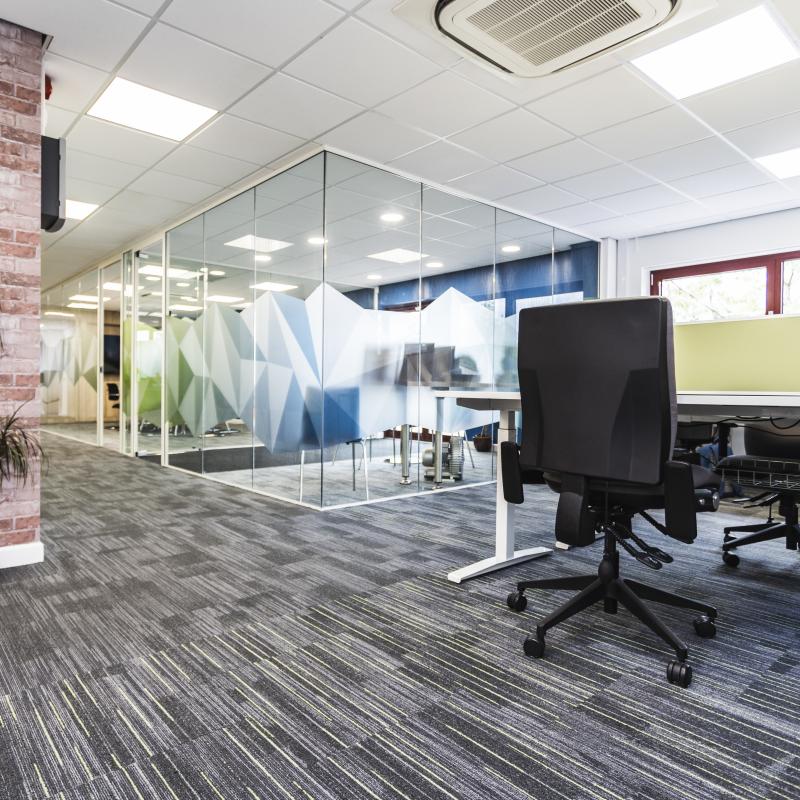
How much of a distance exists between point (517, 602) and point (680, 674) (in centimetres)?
68

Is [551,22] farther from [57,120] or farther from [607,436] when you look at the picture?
[57,120]

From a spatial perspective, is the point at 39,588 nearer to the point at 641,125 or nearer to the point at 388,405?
the point at 388,405

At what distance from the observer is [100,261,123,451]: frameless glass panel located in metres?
7.71

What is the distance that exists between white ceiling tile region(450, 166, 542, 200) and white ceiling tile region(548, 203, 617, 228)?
31.4 inches

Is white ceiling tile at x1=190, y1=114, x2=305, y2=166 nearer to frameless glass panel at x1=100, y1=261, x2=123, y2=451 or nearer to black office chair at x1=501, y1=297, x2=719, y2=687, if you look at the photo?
black office chair at x1=501, y1=297, x2=719, y2=687

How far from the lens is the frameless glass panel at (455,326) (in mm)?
4891

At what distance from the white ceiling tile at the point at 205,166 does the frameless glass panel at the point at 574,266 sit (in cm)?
341

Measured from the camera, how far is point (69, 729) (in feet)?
4.91

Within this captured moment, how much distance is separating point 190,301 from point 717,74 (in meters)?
4.71

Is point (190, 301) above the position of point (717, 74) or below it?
below

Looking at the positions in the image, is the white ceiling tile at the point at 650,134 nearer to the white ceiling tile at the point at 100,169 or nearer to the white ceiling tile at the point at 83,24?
the white ceiling tile at the point at 83,24

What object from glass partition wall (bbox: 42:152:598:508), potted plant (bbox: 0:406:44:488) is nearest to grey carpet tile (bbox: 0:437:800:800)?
potted plant (bbox: 0:406:44:488)

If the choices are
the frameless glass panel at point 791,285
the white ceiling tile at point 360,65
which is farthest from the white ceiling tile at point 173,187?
the frameless glass panel at point 791,285

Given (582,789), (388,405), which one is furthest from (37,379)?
(582,789)
